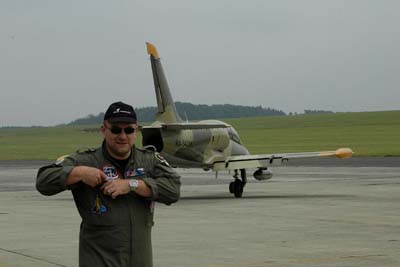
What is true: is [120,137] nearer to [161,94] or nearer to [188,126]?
[188,126]

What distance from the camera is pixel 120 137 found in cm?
593

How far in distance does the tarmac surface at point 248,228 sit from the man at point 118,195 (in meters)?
7.08

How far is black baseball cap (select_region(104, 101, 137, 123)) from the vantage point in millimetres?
5977

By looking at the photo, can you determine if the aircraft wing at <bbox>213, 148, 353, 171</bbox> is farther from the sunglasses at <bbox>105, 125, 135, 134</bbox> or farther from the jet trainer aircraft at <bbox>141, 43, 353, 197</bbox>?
the sunglasses at <bbox>105, 125, 135, 134</bbox>

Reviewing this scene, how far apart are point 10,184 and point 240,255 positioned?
27.3 m

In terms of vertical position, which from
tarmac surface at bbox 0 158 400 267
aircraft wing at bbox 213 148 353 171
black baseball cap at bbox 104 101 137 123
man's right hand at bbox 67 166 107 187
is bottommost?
tarmac surface at bbox 0 158 400 267

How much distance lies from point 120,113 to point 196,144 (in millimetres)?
22377

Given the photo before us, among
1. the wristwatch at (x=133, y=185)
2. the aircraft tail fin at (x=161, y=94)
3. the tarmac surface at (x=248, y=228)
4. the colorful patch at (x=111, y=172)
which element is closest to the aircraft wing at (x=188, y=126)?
the aircraft tail fin at (x=161, y=94)

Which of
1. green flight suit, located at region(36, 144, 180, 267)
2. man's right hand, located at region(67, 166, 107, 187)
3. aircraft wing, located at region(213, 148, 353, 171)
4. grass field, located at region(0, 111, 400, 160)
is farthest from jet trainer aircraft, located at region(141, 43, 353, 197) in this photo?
man's right hand, located at region(67, 166, 107, 187)

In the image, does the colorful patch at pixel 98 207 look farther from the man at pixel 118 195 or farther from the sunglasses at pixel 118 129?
the sunglasses at pixel 118 129

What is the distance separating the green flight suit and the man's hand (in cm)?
15

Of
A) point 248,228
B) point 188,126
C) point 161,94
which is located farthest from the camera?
point 161,94

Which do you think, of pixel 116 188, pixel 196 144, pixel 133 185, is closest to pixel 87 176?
pixel 116 188

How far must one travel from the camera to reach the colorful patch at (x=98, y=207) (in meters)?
5.98
